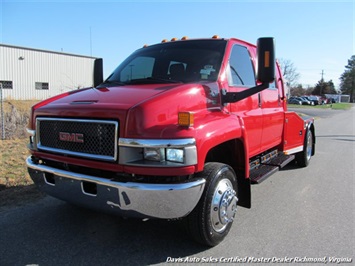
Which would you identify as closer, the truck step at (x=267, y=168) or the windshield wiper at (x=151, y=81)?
the windshield wiper at (x=151, y=81)

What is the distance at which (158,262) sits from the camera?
3.19m

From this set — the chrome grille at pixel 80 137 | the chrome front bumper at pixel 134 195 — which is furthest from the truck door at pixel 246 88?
the chrome grille at pixel 80 137

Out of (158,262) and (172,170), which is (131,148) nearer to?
(172,170)

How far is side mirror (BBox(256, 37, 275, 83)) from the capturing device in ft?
11.3

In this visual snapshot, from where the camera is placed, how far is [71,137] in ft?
10.8

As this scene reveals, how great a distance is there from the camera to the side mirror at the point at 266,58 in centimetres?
344

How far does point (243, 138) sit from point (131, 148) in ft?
4.89

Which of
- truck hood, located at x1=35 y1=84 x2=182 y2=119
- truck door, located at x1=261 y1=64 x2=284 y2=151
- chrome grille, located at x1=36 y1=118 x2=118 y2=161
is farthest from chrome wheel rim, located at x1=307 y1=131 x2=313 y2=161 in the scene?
chrome grille, located at x1=36 y1=118 x2=118 y2=161

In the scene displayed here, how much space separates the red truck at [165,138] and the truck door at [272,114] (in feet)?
1.44

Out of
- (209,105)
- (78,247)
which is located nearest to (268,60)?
(209,105)

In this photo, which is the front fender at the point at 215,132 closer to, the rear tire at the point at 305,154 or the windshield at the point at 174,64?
the windshield at the point at 174,64

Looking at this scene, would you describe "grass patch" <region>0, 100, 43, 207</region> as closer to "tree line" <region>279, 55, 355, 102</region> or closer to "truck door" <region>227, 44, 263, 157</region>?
"truck door" <region>227, 44, 263, 157</region>

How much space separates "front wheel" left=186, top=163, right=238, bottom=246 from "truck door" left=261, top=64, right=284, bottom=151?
1.63m

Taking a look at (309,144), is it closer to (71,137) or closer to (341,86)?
(71,137)
